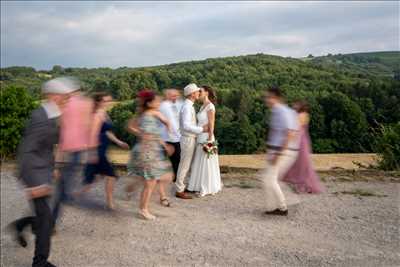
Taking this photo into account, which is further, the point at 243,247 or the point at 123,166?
the point at 123,166

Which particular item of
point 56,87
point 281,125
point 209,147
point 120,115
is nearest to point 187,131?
point 209,147

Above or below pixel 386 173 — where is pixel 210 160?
above

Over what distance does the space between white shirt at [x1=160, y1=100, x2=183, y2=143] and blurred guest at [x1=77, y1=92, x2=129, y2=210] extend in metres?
0.90

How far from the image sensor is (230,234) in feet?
15.8

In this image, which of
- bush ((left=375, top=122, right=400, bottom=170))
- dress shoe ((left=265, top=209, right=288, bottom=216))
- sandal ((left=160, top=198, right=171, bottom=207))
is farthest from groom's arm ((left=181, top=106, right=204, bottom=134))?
bush ((left=375, top=122, right=400, bottom=170))

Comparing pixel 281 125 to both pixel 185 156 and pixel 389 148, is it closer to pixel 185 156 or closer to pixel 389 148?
pixel 185 156

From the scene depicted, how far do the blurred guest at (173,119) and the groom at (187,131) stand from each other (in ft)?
0.65

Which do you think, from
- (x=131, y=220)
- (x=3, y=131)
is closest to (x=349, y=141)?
(x=3, y=131)

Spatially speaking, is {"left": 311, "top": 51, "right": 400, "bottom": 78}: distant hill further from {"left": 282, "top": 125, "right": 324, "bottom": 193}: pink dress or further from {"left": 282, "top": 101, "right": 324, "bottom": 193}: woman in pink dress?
{"left": 282, "top": 125, "right": 324, "bottom": 193}: pink dress

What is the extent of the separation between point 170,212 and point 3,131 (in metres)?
6.32

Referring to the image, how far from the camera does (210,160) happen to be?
21.2ft

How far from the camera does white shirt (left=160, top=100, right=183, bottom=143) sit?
6.32 m

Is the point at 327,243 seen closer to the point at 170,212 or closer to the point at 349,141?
the point at 170,212

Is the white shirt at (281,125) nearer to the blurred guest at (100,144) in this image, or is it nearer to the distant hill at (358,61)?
the blurred guest at (100,144)
